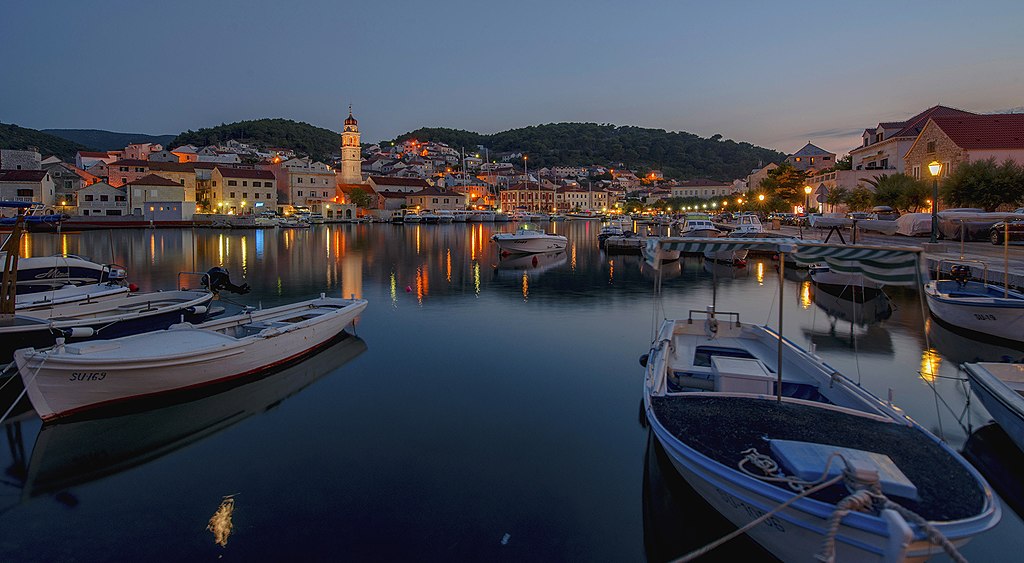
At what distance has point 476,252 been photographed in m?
39.5

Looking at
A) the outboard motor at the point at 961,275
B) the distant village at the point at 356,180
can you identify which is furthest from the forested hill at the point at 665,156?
the outboard motor at the point at 961,275

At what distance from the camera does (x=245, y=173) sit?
246 ft

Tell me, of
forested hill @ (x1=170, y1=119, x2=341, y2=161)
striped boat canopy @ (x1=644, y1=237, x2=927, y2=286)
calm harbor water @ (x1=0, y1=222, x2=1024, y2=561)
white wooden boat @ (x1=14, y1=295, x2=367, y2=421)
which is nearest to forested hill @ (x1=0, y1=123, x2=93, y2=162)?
forested hill @ (x1=170, y1=119, x2=341, y2=161)

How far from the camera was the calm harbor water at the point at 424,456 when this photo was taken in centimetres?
561

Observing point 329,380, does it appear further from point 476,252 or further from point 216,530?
point 476,252

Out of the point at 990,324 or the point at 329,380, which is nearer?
the point at 329,380

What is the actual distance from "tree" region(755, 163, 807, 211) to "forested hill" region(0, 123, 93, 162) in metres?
124

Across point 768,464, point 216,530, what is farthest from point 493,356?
point 768,464

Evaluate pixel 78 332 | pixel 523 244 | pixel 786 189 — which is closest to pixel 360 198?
pixel 523 244

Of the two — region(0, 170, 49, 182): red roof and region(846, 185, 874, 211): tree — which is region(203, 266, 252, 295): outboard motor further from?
region(0, 170, 49, 182): red roof

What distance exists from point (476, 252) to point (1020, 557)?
115 ft

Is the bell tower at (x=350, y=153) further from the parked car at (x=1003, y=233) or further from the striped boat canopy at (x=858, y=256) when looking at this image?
the striped boat canopy at (x=858, y=256)

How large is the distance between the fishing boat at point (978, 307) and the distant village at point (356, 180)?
25.8 m

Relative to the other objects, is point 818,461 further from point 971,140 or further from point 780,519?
point 971,140
